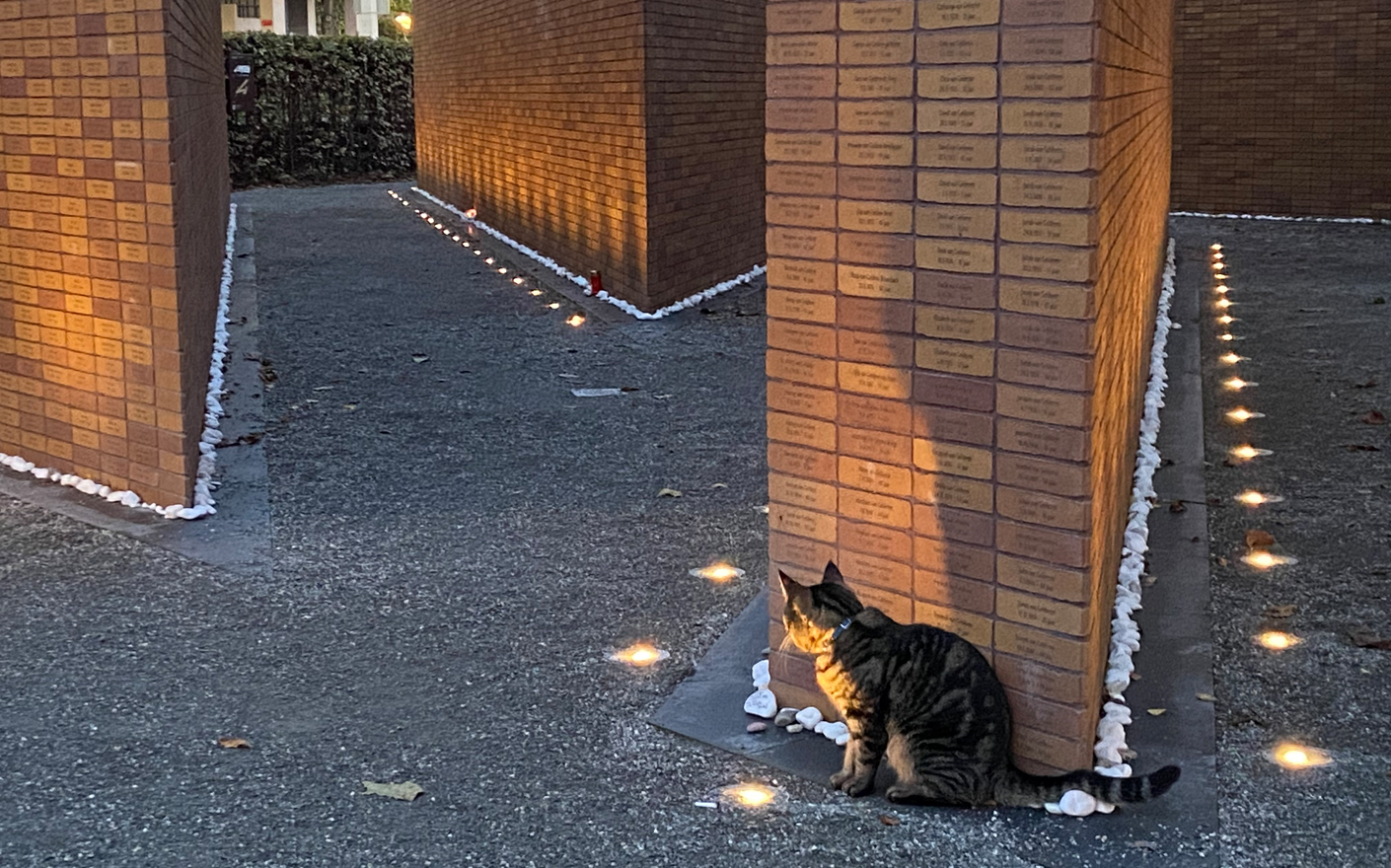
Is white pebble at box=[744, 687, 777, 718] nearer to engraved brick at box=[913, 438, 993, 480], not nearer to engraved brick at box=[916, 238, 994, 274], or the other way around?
engraved brick at box=[913, 438, 993, 480]

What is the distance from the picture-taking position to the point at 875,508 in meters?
3.58

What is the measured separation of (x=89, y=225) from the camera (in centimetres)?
575

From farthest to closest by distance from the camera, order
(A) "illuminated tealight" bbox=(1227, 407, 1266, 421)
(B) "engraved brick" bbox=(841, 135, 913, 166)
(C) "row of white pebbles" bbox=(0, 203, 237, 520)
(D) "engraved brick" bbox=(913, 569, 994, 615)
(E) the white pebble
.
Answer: (A) "illuminated tealight" bbox=(1227, 407, 1266, 421), (C) "row of white pebbles" bbox=(0, 203, 237, 520), (E) the white pebble, (D) "engraved brick" bbox=(913, 569, 994, 615), (B) "engraved brick" bbox=(841, 135, 913, 166)

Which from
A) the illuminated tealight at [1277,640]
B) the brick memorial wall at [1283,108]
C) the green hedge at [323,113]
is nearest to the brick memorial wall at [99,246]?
the illuminated tealight at [1277,640]

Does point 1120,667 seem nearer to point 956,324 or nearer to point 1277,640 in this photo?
point 1277,640

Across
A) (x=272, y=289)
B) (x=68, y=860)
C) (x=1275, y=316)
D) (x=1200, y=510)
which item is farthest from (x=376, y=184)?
(x=68, y=860)

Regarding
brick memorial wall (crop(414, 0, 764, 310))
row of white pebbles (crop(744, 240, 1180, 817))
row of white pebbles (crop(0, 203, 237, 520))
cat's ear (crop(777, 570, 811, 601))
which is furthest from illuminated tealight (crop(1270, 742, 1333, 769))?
brick memorial wall (crop(414, 0, 764, 310))

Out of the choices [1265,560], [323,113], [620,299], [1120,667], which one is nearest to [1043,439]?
[1120,667]

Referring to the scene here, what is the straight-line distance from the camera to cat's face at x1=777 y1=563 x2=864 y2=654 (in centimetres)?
348

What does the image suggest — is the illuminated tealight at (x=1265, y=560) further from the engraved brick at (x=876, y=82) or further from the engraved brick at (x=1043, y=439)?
the engraved brick at (x=876, y=82)

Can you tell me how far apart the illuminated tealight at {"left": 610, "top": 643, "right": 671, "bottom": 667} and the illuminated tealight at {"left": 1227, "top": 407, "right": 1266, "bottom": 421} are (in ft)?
13.2

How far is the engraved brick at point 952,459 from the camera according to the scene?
3.35m

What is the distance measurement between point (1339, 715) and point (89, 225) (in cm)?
481

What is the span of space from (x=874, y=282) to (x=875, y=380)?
24cm
